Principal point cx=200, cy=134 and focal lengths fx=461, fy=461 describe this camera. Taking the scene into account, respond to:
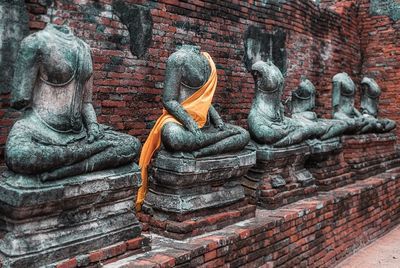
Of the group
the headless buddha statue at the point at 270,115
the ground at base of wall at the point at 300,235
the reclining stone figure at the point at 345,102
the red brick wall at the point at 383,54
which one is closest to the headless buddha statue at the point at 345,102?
the reclining stone figure at the point at 345,102

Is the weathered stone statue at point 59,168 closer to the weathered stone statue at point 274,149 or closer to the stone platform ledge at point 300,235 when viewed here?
the stone platform ledge at point 300,235

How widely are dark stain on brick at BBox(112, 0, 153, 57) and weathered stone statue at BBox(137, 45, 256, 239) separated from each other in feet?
5.26

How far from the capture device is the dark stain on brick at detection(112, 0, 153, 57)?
585 centimetres

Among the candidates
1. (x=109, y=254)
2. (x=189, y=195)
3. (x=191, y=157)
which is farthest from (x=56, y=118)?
(x=189, y=195)

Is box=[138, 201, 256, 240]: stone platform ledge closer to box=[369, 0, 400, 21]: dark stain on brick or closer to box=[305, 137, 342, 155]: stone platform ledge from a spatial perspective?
box=[305, 137, 342, 155]: stone platform ledge

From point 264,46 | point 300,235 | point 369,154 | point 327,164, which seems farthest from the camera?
point 264,46

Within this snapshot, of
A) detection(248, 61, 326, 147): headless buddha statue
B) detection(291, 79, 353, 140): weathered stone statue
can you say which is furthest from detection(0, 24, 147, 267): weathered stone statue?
detection(291, 79, 353, 140): weathered stone statue

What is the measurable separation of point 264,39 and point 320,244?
4122mm

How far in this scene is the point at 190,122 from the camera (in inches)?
168

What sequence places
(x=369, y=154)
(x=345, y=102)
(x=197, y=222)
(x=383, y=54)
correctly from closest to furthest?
(x=197, y=222) < (x=345, y=102) < (x=369, y=154) < (x=383, y=54)

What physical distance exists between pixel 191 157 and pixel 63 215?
51.6 inches

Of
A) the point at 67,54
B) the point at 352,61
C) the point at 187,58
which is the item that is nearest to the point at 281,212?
the point at 187,58

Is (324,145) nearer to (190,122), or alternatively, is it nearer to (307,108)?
(307,108)

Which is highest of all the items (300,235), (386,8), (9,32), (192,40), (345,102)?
(386,8)
